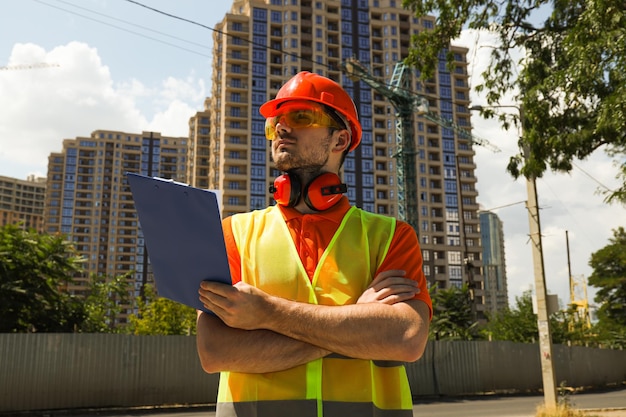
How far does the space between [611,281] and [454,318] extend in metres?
24.7

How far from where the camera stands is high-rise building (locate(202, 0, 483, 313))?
84938 millimetres

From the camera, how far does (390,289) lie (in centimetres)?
180

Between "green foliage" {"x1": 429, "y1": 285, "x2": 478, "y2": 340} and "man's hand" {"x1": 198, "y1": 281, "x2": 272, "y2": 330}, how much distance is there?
28041 mm

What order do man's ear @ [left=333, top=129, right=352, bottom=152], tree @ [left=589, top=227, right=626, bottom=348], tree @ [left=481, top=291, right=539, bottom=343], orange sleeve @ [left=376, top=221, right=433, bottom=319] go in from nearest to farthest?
orange sleeve @ [left=376, top=221, right=433, bottom=319], man's ear @ [left=333, top=129, right=352, bottom=152], tree @ [left=481, top=291, right=539, bottom=343], tree @ [left=589, top=227, right=626, bottom=348]

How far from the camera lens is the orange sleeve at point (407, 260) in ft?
6.18

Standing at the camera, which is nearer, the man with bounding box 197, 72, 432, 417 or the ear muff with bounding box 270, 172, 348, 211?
the man with bounding box 197, 72, 432, 417

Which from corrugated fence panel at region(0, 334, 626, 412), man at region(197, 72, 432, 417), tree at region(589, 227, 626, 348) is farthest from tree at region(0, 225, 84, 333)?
tree at region(589, 227, 626, 348)

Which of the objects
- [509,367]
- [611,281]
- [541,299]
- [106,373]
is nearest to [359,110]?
[611,281]

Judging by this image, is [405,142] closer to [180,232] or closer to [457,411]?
[457,411]

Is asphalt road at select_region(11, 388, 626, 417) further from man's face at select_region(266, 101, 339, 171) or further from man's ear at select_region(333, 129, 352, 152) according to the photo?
man's face at select_region(266, 101, 339, 171)

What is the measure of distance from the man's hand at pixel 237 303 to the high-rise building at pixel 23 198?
161344 mm

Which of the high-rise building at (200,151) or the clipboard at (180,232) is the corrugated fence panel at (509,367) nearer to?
the clipboard at (180,232)

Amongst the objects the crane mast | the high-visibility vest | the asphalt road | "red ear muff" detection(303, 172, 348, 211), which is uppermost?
the crane mast

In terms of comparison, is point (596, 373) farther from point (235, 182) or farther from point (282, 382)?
point (235, 182)
